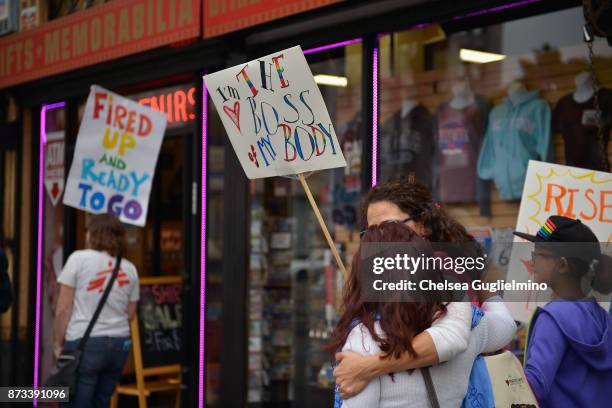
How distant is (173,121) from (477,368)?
5.44m

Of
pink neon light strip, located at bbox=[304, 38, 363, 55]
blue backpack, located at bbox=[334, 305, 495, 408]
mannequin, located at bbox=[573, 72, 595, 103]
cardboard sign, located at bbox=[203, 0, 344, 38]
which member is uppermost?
cardboard sign, located at bbox=[203, 0, 344, 38]

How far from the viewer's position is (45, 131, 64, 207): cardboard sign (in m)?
8.85

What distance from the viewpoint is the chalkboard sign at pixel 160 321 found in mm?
7578

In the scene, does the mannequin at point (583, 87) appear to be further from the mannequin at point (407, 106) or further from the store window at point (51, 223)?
the store window at point (51, 223)

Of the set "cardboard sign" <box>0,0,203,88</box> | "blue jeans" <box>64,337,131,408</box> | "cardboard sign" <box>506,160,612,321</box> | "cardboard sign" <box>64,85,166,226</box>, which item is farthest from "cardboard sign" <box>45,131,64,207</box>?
"cardboard sign" <box>506,160,612,321</box>

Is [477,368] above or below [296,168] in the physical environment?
below

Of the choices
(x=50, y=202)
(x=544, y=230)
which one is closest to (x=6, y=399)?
(x=50, y=202)

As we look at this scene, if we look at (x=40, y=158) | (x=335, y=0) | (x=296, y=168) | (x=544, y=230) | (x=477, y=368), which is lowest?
(x=477, y=368)

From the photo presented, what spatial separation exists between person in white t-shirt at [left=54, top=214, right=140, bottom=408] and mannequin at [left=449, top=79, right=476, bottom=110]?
2.57 metres

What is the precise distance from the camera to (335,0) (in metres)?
5.57

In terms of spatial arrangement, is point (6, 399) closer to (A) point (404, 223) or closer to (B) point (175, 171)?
(B) point (175, 171)

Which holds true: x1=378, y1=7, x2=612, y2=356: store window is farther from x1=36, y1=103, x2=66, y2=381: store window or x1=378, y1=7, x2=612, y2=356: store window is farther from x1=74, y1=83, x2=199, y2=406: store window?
x1=36, y1=103, x2=66, y2=381: store window

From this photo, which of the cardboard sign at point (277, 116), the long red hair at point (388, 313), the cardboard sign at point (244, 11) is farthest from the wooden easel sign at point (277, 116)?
the cardboard sign at point (244, 11)

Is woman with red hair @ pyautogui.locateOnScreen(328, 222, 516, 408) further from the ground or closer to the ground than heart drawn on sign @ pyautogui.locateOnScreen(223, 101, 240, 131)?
closer to the ground
